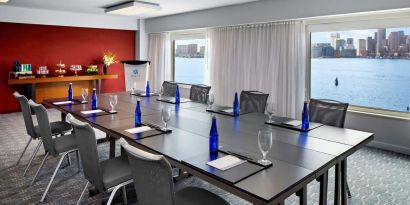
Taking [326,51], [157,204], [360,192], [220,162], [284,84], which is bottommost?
[360,192]

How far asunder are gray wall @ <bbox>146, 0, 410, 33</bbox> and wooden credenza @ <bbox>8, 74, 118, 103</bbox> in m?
2.14

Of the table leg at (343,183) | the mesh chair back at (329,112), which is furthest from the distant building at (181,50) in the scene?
the table leg at (343,183)

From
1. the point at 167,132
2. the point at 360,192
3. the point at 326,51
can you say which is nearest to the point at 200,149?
the point at 167,132

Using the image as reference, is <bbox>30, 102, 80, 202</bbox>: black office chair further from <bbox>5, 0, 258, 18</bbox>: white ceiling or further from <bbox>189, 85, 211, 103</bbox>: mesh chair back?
<bbox>5, 0, 258, 18</bbox>: white ceiling

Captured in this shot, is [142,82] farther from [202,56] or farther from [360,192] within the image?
[360,192]

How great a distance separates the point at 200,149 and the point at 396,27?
3712mm

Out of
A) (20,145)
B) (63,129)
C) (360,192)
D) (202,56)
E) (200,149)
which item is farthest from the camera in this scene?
(202,56)

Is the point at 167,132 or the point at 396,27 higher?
the point at 396,27

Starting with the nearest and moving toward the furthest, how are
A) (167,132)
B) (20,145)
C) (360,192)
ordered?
(167,132)
(360,192)
(20,145)

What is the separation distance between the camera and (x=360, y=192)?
3.05 meters

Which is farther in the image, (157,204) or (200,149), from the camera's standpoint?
(200,149)

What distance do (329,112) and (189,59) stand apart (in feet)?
17.8

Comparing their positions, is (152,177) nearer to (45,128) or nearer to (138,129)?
(138,129)

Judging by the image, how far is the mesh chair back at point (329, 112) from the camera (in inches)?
116
